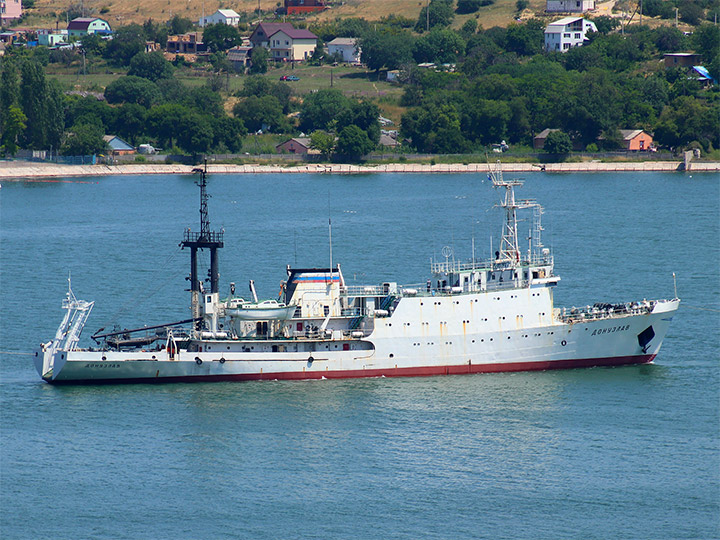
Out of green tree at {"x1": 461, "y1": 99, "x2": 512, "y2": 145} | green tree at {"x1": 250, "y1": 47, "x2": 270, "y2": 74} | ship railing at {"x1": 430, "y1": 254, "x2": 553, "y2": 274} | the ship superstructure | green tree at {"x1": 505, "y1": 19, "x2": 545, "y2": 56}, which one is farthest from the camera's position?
green tree at {"x1": 505, "y1": 19, "x2": 545, "y2": 56}

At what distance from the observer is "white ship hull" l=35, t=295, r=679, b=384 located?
48.9m

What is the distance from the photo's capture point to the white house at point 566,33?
180m

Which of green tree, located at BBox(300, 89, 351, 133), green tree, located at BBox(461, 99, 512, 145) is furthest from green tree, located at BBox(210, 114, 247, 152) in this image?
green tree, located at BBox(461, 99, 512, 145)

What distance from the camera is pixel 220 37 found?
189000 mm

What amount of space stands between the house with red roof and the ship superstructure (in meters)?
137

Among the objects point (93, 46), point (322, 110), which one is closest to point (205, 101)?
point (322, 110)

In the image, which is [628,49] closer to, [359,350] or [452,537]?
[359,350]

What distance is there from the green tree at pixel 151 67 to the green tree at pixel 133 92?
34.0 ft

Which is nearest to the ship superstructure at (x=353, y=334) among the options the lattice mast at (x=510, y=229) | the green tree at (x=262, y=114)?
the lattice mast at (x=510, y=229)

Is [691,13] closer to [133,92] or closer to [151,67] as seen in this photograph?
[151,67]

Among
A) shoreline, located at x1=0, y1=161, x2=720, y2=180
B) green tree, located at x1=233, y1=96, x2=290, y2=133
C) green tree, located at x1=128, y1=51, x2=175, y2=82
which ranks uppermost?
green tree, located at x1=128, y1=51, x2=175, y2=82

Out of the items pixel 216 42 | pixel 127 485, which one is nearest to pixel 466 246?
pixel 127 485

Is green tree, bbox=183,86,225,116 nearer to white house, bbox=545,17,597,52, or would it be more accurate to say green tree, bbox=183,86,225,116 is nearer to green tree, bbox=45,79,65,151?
green tree, bbox=45,79,65,151

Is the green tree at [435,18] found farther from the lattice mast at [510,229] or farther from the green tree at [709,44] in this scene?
the lattice mast at [510,229]
